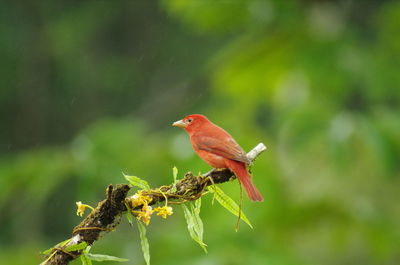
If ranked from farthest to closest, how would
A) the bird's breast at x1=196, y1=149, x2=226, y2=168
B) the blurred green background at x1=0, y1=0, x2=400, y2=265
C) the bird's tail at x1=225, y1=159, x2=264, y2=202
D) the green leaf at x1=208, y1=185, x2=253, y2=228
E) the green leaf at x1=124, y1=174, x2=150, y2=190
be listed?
the blurred green background at x1=0, y1=0, x2=400, y2=265, the bird's breast at x1=196, y1=149, x2=226, y2=168, the bird's tail at x1=225, y1=159, x2=264, y2=202, the green leaf at x1=208, y1=185, x2=253, y2=228, the green leaf at x1=124, y1=174, x2=150, y2=190

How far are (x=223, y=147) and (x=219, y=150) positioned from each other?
3 cm

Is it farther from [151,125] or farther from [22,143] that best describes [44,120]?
[151,125]

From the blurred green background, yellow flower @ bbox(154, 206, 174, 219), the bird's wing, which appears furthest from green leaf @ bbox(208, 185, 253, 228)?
the blurred green background

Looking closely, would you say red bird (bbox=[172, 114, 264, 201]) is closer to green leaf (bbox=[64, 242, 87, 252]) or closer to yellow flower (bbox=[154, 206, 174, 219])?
yellow flower (bbox=[154, 206, 174, 219])

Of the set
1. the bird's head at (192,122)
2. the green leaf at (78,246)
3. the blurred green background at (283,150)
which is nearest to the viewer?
the green leaf at (78,246)

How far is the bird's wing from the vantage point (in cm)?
296

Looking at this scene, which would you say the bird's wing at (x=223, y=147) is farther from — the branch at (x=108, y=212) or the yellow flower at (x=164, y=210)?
the yellow flower at (x=164, y=210)

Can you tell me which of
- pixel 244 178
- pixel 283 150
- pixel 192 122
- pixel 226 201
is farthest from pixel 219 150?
pixel 283 150

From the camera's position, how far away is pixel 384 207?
28.2 feet

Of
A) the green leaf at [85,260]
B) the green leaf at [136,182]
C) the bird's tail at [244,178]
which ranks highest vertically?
the bird's tail at [244,178]

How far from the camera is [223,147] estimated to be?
312cm

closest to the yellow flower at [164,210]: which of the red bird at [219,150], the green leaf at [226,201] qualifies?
the green leaf at [226,201]

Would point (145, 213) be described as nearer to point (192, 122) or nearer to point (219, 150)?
point (219, 150)

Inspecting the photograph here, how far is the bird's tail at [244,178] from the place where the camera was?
288cm
